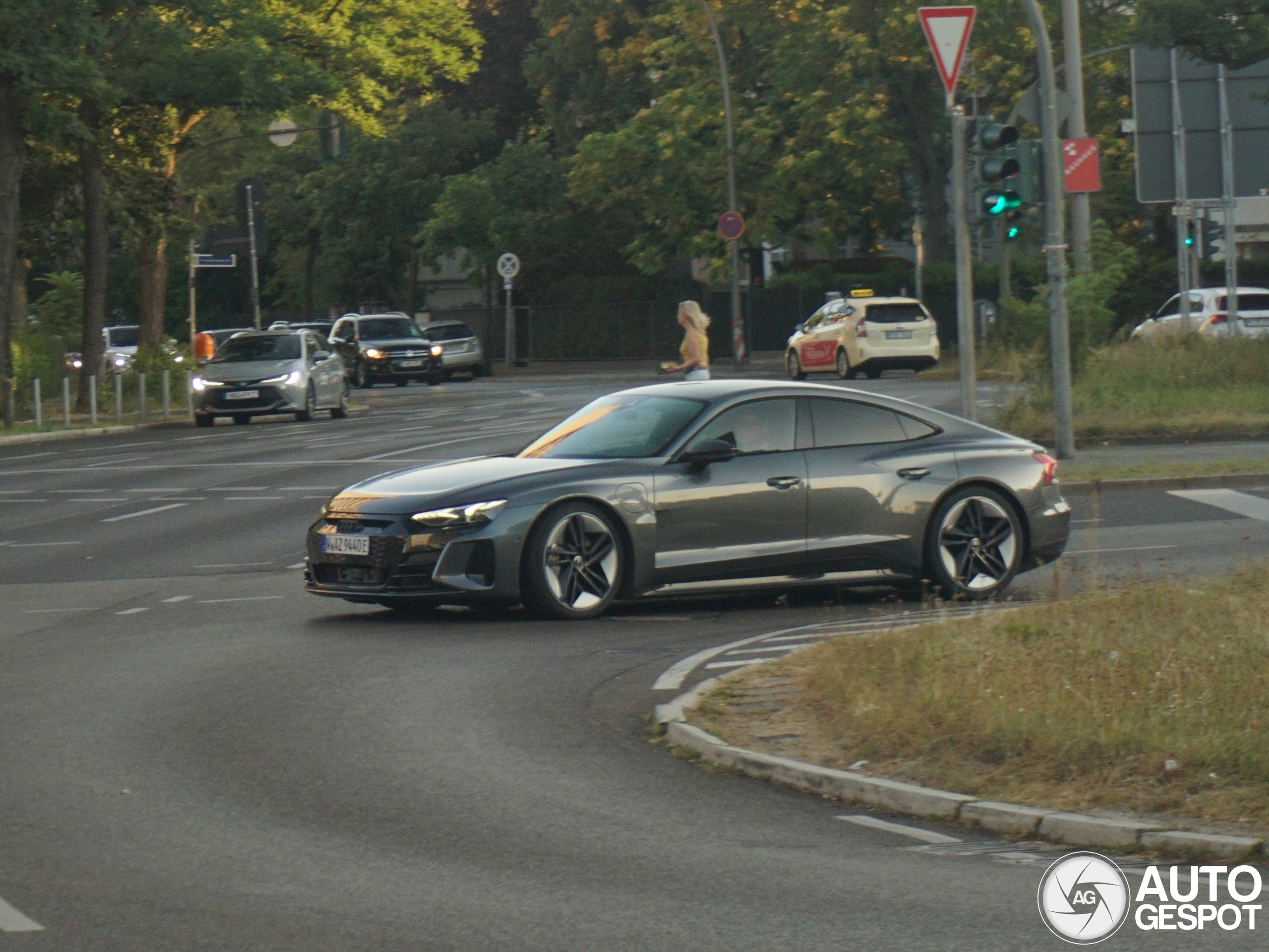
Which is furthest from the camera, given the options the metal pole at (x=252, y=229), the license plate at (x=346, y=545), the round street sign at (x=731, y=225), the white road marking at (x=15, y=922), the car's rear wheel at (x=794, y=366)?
the round street sign at (x=731, y=225)

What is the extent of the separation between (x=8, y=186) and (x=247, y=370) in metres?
4.93

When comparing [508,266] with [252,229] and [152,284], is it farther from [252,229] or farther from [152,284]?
[152,284]

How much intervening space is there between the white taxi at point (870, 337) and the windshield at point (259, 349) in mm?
11994

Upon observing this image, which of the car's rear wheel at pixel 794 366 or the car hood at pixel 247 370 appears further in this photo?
the car's rear wheel at pixel 794 366

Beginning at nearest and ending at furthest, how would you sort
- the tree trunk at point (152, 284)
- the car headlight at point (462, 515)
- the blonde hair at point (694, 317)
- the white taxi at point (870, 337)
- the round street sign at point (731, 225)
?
the car headlight at point (462, 515) < the blonde hair at point (694, 317) < the tree trunk at point (152, 284) < the white taxi at point (870, 337) < the round street sign at point (731, 225)

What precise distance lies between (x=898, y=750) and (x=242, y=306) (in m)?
81.1

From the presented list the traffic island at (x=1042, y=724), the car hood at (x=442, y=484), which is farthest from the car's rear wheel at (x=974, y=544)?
the traffic island at (x=1042, y=724)

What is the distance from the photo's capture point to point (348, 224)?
70.8 metres

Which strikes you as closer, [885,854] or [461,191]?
[885,854]

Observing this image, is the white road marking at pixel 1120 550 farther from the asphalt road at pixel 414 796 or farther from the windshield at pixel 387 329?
the windshield at pixel 387 329

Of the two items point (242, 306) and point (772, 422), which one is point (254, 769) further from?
point (242, 306)

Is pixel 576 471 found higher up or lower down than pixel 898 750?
higher up

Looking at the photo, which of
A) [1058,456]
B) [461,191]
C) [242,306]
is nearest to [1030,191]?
[1058,456]

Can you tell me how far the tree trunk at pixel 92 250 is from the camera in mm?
38906
